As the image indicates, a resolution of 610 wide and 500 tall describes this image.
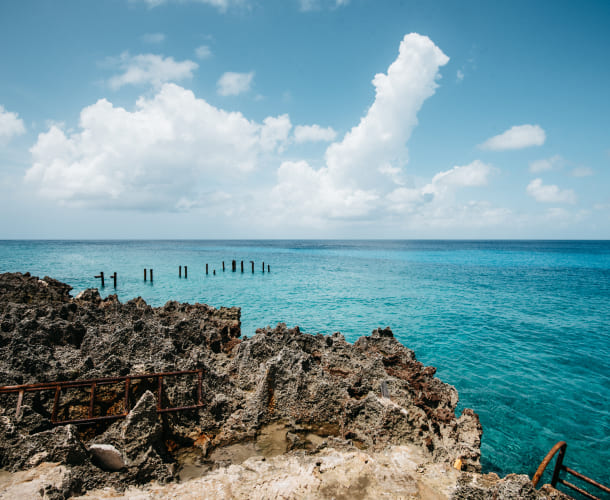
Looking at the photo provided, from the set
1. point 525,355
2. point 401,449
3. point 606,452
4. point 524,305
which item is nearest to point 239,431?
point 401,449

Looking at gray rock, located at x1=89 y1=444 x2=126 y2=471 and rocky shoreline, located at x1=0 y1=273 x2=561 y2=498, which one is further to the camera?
gray rock, located at x1=89 y1=444 x2=126 y2=471

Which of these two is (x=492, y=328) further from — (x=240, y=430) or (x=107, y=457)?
(x=107, y=457)

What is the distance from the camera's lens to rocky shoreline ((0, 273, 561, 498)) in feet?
15.4

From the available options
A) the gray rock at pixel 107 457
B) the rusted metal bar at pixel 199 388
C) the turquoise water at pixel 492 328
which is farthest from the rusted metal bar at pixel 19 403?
the turquoise water at pixel 492 328

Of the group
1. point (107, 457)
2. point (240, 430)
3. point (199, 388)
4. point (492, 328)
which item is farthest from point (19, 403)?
point (492, 328)

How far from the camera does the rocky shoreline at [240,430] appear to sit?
468 centimetres

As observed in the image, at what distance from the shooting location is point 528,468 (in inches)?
330

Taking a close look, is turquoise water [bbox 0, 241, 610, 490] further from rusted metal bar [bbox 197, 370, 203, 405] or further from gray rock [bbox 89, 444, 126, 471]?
gray rock [bbox 89, 444, 126, 471]

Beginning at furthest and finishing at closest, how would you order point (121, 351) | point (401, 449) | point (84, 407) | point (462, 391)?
point (462, 391) < point (121, 351) < point (84, 407) < point (401, 449)

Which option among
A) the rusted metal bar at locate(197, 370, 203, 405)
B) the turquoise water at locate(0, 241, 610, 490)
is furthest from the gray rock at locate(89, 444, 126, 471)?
the turquoise water at locate(0, 241, 610, 490)

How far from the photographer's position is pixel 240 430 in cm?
653

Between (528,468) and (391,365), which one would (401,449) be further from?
(528,468)

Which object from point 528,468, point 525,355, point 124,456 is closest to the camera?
point 124,456

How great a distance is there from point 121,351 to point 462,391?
1269cm
